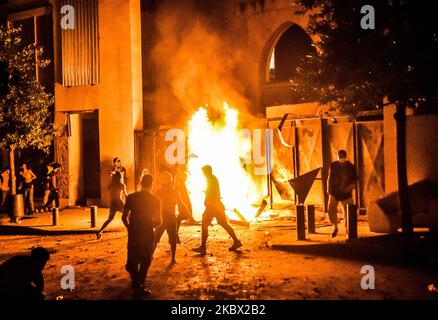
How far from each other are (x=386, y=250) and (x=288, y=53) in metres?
13.1

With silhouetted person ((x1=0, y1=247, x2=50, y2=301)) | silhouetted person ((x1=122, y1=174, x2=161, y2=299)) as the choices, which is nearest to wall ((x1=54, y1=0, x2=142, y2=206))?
silhouetted person ((x1=122, y1=174, x2=161, y2=299))

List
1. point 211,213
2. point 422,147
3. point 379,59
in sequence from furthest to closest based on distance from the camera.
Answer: point 422,147 → point 211,213 → point 379,59

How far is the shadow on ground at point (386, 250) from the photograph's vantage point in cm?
867

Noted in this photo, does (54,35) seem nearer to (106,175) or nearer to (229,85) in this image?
(106,175)

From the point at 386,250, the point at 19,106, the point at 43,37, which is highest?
the point at 43,37

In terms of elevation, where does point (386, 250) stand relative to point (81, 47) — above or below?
below

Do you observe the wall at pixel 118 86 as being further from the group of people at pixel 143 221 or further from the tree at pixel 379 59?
the tree at pixel 379 59

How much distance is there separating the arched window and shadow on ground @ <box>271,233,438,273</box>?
11152 millimetres

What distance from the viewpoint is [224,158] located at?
16641 mm

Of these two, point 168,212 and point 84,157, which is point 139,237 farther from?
point 84,157

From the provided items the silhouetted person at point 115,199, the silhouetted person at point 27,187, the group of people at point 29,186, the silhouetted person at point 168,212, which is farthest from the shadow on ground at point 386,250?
the silhouetted person at point 27,187

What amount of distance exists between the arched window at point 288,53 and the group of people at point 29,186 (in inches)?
372

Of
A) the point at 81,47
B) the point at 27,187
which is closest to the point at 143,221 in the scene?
the point at 27,187
